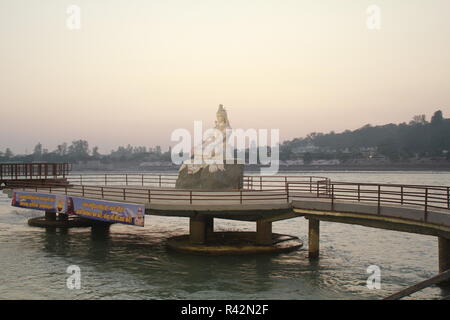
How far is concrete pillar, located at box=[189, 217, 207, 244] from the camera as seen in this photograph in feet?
92.5

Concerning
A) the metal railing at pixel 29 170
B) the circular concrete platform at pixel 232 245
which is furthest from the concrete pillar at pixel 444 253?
the metal railing at pixel 29 170

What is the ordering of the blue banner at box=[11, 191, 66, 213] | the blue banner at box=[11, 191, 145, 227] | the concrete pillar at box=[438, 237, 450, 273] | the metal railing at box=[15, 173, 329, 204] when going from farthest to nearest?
the blue banner at box=[11, 191, 66, 213] → the metal railing at box=[15, 173, 329, 204] → the blue banner at box=[11, 191, 145, 227] → the concrete pillar at box=[438, 237, 450, 273]

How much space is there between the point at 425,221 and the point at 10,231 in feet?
108

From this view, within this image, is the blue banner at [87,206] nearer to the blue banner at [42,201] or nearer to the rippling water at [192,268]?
the blue banner at [42,201]

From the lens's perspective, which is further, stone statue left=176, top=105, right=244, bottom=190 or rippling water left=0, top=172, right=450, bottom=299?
stone statue left=176, top=105, right=244, bottom=190

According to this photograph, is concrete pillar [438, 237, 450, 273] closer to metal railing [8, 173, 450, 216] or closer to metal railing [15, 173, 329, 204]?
metal railing [8, 173, 450, 216]

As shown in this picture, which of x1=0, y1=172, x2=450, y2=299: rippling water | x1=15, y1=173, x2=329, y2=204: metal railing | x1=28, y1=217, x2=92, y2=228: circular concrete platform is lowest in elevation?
x1=0, y1=172, x2=450, y2=299: rippling water

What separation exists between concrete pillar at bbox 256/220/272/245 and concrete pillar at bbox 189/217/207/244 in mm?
3203

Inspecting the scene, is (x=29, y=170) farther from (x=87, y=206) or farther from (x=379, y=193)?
(x=379, y=193)

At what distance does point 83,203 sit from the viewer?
29.5 meters

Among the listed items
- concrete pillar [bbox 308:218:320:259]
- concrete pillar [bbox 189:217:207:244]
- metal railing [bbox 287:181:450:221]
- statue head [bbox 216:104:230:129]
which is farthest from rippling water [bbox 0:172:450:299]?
→ statue head [bbox 216:104:230:129]

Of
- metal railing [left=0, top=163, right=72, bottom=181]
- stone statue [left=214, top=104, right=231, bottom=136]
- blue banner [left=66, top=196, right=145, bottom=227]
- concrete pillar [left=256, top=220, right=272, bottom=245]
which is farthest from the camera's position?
metal railing [left=0, top=163, right=72, bottom=181]
